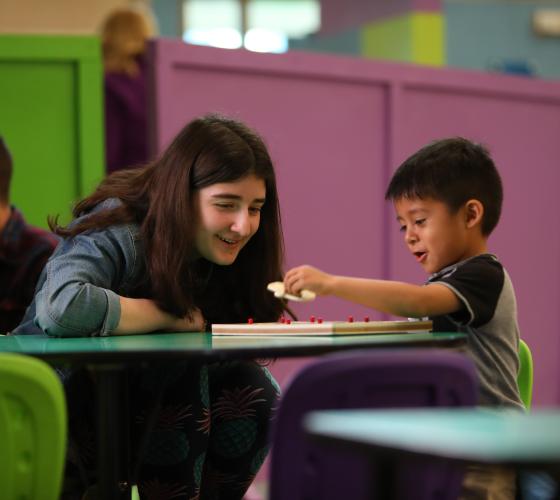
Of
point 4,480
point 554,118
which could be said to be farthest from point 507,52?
point 4,480

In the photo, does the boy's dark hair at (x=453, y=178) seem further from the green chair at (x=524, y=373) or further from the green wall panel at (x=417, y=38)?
the green wall panel at (x=417, y=38)

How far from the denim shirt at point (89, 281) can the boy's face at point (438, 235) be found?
63 centimetres

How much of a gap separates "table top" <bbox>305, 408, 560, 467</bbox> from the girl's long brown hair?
122 centimetres

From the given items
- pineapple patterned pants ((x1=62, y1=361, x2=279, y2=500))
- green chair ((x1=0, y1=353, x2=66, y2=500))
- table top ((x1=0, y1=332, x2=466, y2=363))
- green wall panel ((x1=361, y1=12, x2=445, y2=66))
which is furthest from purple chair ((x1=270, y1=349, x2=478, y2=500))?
green wall panel ((x1=361, y1=12, x2=445, y2=66))

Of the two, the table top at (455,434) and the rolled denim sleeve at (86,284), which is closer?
the table top at (455,434)

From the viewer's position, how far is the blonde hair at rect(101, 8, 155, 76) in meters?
4.09

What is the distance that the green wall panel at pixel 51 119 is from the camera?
381 centimetres

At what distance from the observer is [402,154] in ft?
15.3

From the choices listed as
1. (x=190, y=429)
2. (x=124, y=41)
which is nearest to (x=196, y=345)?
(x=190, y=429)

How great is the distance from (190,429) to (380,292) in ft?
1.82

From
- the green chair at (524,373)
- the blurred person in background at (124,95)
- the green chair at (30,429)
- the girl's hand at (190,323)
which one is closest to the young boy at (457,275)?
the green chair at (524,373)

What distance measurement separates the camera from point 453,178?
7.68ft

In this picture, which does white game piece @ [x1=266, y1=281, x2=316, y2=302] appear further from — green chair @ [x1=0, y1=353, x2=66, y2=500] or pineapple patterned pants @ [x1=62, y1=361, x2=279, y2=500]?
green chair @ [x1=0, y1=353, x2=66, y2=500]

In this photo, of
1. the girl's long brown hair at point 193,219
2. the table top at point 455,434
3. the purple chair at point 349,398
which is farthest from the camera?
the girl's long brown hair at point 193,219
